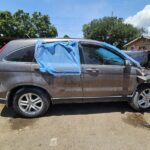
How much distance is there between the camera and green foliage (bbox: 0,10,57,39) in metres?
41.8

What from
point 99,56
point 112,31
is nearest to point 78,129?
point 99,56

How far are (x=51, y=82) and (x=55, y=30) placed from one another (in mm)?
50290

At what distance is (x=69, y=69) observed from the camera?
16.4 ft

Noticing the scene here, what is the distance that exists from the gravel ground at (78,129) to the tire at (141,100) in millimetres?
192

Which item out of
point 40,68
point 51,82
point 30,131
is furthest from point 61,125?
point 40,68

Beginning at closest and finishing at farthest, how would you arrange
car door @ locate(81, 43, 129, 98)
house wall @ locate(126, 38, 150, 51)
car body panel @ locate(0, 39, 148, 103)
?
car body panel @ locate(0, 39, 148, 103), car door @ locate(81, 43, 129, 98), house wall @ locate(126, 38, 150, 51)

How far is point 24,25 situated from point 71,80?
4552cm

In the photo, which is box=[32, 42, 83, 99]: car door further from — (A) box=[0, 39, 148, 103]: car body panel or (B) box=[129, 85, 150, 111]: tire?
(B) box=[129, 85, 150, 111]: tire

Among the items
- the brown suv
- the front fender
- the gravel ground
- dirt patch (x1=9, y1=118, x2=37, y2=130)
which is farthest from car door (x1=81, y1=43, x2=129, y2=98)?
dirt patch (x1=9, y1=118, x2=37, y2=130)

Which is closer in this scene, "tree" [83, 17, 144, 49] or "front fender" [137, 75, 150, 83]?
"front fender" [137, 75, 150, 83]

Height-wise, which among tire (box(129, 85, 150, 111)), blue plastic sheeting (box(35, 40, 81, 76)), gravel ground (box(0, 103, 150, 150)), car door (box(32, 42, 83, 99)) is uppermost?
blue plastic sheeting (box(35, 40, 81, 76))

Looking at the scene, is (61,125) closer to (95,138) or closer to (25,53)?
(95,138)

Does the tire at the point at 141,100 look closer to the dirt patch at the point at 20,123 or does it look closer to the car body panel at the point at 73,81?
the car body panel at the point at 73,81

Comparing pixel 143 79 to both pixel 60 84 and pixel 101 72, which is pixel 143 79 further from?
pixel 60 84
